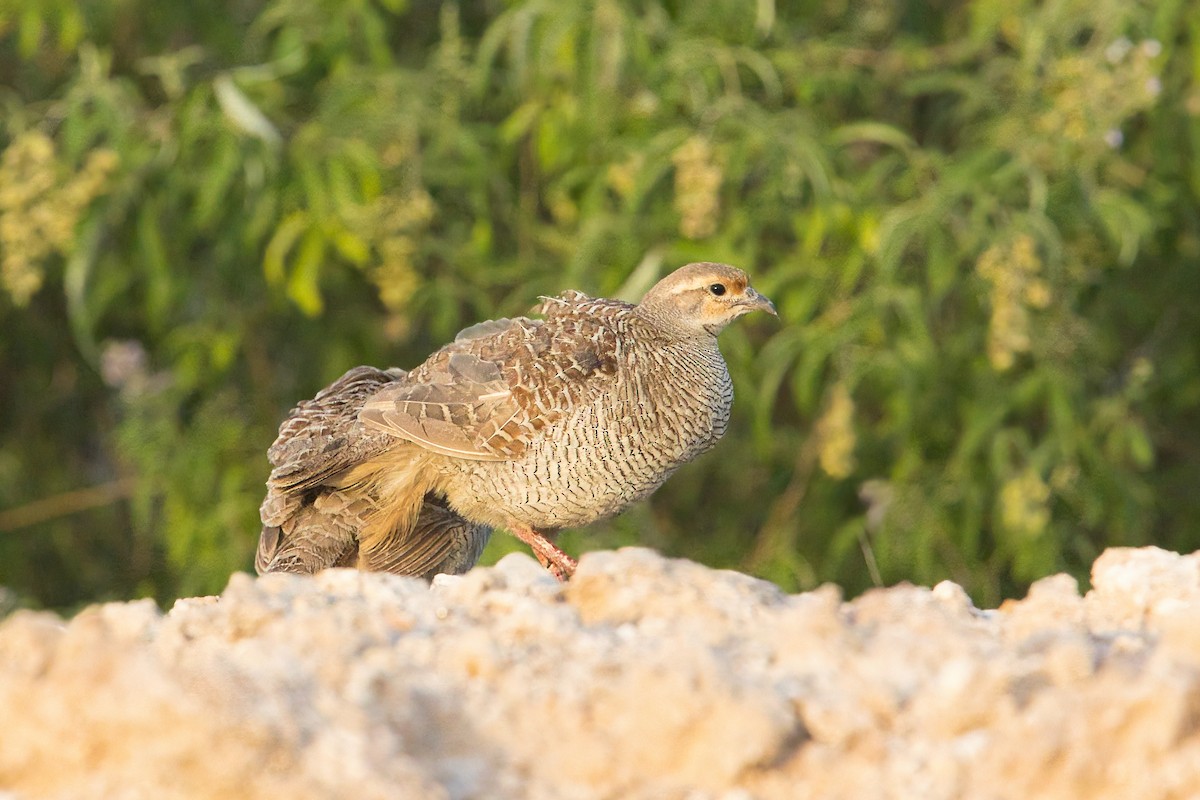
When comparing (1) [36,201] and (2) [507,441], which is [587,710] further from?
(1) [36,201]

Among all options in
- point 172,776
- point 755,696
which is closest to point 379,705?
point 172,776

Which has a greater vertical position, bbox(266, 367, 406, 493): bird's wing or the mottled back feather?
the mottled back feather

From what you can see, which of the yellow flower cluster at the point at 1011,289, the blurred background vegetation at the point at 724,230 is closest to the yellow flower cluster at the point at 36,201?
the blurred background vegetation at the point at 724,230

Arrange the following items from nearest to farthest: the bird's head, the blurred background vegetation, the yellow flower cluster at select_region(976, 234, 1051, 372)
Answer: the bird's head < the yellow flower cluster at select_region(976, 234, 1051, 372) < the blurred background vegetation

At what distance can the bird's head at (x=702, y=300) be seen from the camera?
4625 mm

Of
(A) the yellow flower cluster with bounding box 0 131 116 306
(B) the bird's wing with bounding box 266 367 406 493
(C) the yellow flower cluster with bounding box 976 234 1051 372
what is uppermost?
(C) the yellow flower cluster with bounding box 976 234 1051 372

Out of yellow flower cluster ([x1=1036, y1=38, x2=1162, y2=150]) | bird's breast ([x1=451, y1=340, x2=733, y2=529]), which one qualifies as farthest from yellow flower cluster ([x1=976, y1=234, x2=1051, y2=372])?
bird's breast ([x1=451, y1=340, x2=733, y2=529])

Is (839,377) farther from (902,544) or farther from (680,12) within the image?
(680,12)

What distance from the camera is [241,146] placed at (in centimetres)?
614

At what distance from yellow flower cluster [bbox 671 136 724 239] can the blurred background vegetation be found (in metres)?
0.01

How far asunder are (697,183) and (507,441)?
Result: 1887 mm

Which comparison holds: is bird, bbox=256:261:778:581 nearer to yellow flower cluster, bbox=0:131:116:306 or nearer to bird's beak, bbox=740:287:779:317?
bird's beak, bbox=740:287:779:317

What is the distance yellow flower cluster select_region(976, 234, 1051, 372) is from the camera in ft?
18.4

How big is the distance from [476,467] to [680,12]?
115 inches
